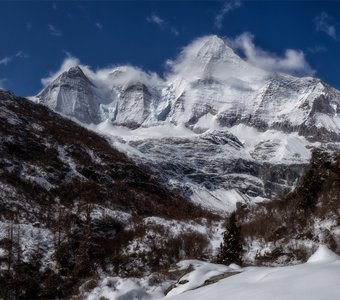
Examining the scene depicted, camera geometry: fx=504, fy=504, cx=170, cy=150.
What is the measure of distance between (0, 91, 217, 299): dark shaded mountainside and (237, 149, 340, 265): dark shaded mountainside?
12371 millimetres

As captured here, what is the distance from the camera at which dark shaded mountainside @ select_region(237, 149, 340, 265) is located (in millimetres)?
41938

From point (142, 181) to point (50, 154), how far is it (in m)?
26.8

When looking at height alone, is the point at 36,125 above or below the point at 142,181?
above

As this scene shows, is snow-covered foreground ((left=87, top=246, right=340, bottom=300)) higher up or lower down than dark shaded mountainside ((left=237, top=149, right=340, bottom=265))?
lower down

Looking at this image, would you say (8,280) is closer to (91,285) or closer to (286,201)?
(91,285)

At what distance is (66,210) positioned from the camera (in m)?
85.2

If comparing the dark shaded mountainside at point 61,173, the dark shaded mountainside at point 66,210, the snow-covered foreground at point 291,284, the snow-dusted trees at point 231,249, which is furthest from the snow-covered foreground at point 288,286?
the dark shaded mountainside at point 61,173

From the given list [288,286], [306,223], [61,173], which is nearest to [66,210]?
[61,173]

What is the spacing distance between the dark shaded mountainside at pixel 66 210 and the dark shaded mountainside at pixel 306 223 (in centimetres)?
1237

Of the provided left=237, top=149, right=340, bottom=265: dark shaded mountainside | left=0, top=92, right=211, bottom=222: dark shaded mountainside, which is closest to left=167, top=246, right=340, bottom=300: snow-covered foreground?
left=237, top=149, right=340, bottom=265: dark shaded mountainside

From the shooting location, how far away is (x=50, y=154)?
112 metres

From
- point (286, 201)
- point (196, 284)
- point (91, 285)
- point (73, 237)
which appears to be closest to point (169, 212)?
point (73, 237)

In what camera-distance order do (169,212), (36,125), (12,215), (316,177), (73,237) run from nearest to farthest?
(316,177) → (73,237) → (12,215) → (169,212) → (36,125)

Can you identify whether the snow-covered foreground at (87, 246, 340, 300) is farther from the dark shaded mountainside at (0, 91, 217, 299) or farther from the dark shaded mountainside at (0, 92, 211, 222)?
the dark shaded mountainside at (0, 92, 211, 222)
